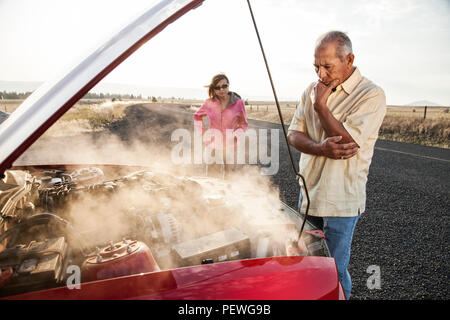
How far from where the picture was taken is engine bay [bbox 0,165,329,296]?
122 cm

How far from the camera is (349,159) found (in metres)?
1.68

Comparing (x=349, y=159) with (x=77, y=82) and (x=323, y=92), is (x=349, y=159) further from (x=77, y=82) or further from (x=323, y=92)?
(x=77, y=82)

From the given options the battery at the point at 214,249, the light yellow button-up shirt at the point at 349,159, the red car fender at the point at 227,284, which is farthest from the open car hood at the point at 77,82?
the light yellow button-up shirt at the point at 349,159

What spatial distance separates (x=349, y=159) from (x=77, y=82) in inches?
60.5

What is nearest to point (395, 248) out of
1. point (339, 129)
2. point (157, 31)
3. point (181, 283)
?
point (339, 129)

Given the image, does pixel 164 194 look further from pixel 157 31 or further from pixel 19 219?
pixel 157 31

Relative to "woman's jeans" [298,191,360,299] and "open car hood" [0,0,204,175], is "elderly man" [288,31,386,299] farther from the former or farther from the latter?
"open car hood" [0,0,204,175]

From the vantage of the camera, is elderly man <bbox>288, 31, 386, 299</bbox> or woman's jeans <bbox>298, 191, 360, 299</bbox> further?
woman's jeans <bbox>298, 191, 360, 299</bbox>

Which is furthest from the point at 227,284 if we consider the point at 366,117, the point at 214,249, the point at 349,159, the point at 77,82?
the point at 366,117

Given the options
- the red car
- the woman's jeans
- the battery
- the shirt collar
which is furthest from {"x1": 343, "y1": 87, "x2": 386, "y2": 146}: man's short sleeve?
the battery

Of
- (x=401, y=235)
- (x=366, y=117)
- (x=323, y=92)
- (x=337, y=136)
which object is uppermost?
(x=323, y=92)
